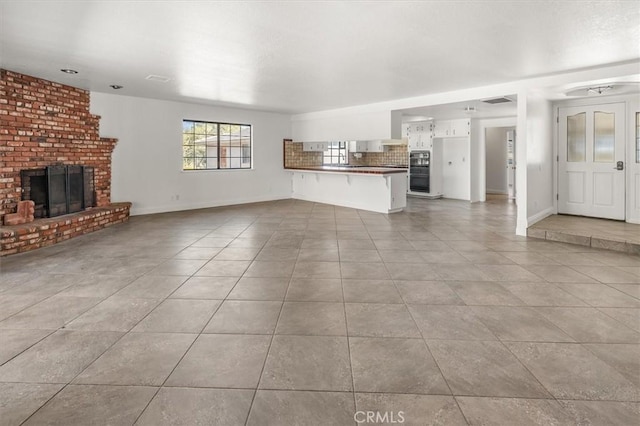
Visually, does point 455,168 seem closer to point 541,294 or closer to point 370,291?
point 541,294

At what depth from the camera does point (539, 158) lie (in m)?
6.40

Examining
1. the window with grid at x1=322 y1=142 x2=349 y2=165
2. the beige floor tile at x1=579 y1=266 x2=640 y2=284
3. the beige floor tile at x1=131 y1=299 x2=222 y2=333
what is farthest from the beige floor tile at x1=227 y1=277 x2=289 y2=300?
the window with grid at x1=322 y1=142 x2=349 y2=165

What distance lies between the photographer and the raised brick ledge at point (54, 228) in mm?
4676

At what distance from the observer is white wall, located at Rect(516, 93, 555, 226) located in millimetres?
5941

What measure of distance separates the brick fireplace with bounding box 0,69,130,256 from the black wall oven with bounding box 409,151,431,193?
8005mm

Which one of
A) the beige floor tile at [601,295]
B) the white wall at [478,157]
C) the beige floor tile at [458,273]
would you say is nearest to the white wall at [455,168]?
the white wall at [478,157]

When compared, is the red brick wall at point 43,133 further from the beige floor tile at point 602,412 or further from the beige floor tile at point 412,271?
the beige floor tile at point 602,412

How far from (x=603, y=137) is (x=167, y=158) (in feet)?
28.6

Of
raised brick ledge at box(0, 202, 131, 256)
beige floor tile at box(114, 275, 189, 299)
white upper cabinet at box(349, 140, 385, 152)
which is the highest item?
white upper cabinet at box(349, 140, 385, 152)

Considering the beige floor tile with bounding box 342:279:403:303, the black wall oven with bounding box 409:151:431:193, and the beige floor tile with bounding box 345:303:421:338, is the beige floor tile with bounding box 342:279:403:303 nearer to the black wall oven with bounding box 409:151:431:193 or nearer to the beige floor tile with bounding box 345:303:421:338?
the beige floor tile with bounding box 345:303:421:338

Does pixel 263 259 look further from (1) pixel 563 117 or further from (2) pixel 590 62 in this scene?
(1) pixel 563 117

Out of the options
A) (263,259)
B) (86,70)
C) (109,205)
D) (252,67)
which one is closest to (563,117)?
(252,67)

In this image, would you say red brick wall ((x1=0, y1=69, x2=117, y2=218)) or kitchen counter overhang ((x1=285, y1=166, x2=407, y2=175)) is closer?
red brick wall ((x1=0, y1=69, x2=117, y2=218))

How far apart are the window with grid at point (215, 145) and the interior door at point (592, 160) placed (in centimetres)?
731
